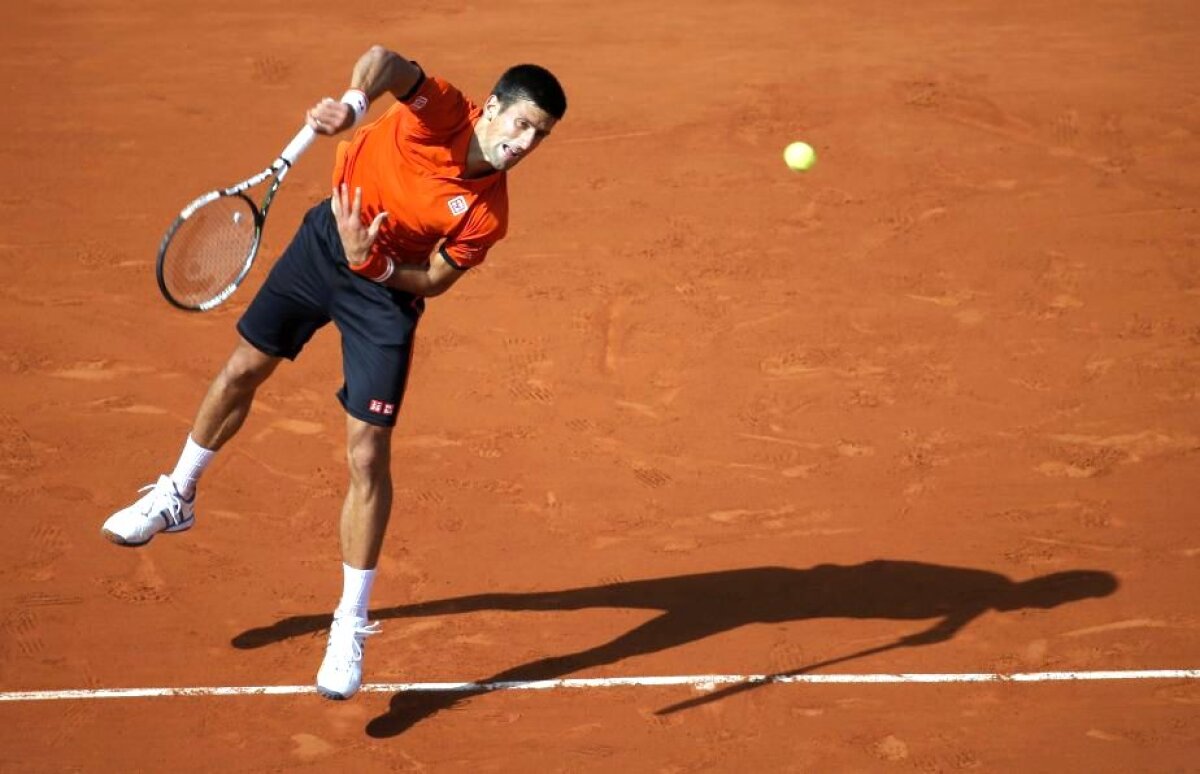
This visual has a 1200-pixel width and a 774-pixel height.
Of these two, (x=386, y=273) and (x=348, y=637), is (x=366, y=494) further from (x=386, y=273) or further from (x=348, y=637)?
(x=386, y=273)

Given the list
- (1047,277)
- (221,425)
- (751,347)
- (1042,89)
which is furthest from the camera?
(1042,89)

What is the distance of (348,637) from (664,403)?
9.25 ft

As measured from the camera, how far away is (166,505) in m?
7.17

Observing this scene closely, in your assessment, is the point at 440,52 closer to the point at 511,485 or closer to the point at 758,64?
the point at 758,64

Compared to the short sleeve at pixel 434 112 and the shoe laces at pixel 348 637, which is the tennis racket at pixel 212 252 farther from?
the shoe laces at pixel 348 637

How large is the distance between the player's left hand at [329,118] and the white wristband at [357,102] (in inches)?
3.1

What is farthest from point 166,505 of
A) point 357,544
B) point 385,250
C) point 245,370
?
point 385,250

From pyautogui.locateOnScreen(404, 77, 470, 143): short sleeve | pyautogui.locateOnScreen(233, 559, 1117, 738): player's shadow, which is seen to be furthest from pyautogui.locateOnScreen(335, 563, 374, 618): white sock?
pyautogui.locateOnScreen(404, 77, 470, 143): short sleeve

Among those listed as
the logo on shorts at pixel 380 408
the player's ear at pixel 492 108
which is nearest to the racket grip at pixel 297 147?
the player's ear at pixel 492 108

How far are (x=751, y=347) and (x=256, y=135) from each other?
4123mm

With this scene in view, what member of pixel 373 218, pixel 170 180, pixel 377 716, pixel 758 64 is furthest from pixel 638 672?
pixel 758 64

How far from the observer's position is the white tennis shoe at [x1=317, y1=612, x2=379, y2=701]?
21.7ft

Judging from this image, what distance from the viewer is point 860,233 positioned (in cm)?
1051

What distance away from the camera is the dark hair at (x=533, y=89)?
20.7ft
